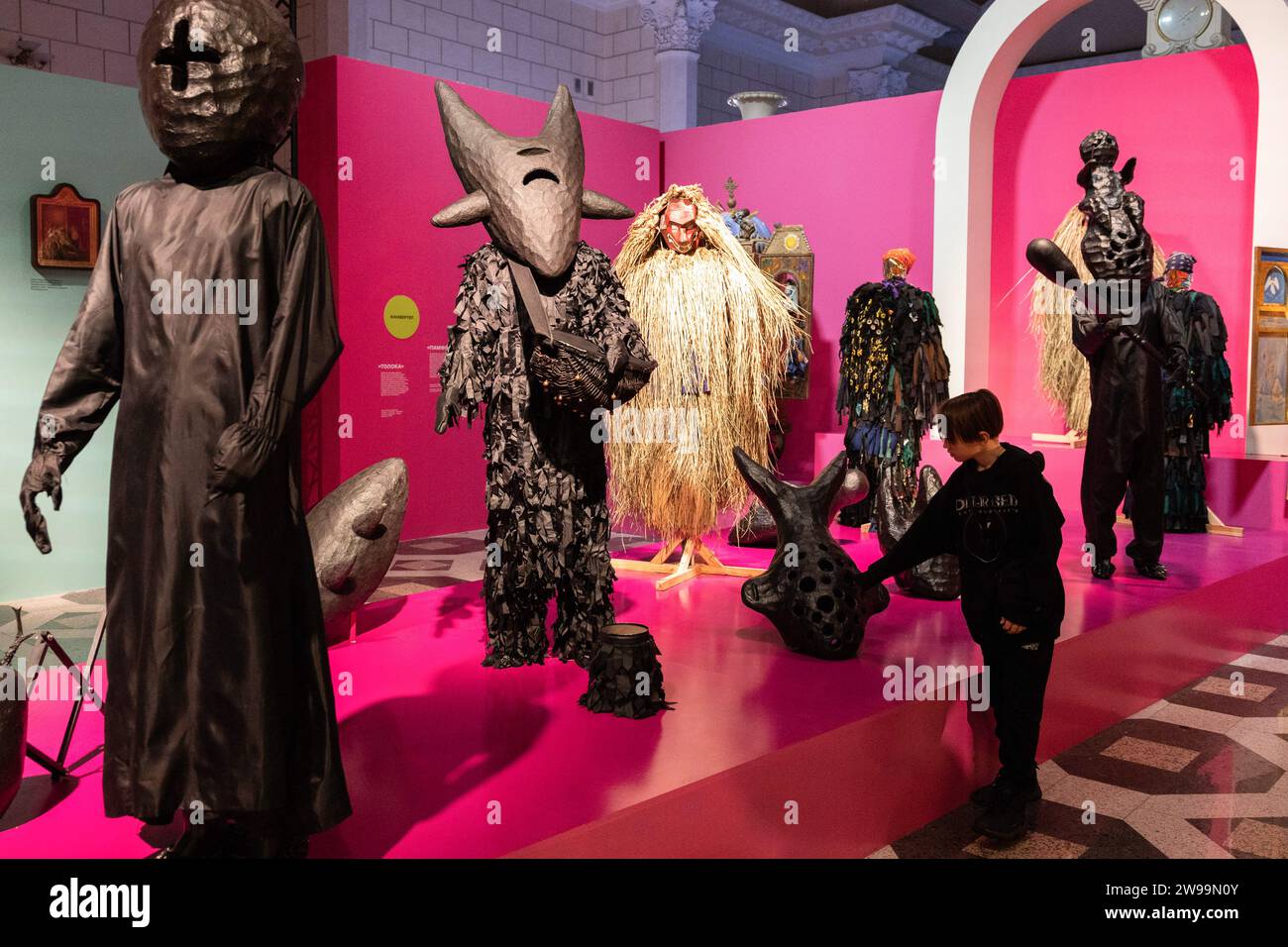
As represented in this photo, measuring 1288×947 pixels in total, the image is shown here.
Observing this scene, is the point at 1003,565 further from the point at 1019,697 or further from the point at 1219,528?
the point at 1219,528

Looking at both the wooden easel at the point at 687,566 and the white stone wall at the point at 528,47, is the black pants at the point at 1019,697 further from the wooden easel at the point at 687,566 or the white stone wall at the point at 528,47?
Answer: the white stone wall at the point at 528,47

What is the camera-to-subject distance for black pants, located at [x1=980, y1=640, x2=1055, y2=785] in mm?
3051

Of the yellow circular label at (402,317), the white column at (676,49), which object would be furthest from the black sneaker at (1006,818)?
the white column at (676,49)

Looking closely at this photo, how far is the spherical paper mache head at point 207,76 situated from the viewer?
77.4 inches

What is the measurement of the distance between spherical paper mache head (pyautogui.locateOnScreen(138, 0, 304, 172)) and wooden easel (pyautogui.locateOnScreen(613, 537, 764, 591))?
10.3ft

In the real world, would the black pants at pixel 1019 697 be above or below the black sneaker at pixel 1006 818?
above

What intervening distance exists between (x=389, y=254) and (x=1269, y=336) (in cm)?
515

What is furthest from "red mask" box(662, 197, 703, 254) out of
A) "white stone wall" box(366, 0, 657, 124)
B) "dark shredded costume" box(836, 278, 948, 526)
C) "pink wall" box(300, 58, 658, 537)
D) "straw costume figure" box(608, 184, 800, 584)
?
"white stone wall" box(366, 0, 657, 124)

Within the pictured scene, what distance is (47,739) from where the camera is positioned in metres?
2.83

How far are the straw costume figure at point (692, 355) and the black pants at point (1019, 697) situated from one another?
71.7 inches

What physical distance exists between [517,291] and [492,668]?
1.16 meters

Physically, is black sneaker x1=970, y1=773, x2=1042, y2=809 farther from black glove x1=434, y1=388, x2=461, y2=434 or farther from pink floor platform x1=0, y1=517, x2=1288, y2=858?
black glove x1=434, y1=388, x2=461, y2=434

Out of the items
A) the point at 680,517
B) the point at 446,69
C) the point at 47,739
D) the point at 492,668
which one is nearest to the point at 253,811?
the point at 47,739
